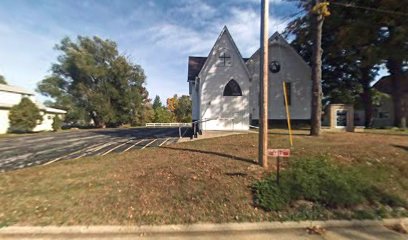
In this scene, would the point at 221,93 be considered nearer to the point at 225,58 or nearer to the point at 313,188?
the point at 225,58

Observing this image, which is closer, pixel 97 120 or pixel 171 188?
pixel 171 188

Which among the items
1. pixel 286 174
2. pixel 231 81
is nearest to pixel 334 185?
pixel 286 174

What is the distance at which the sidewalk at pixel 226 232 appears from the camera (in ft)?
17.8

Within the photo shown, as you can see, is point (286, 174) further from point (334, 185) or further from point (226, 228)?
point (226, 228)

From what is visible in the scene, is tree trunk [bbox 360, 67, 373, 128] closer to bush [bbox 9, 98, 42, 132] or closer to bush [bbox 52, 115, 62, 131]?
bush [bbox 9, 98, 42, 132]

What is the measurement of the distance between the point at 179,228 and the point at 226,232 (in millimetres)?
921

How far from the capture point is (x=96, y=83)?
54.3m

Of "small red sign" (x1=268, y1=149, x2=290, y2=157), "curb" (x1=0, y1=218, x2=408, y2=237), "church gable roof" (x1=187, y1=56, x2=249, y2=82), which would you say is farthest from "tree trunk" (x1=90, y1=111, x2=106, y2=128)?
"small red sign" (x1=268, y1=149, x2=290, y2=157)

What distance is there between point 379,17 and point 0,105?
40.2 meters

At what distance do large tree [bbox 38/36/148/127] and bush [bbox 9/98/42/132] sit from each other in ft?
50.4

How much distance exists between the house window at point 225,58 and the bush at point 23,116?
26643 mm

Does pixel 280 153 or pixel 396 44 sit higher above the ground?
pixel 396 44

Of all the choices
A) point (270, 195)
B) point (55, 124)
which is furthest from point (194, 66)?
point (55, 124)

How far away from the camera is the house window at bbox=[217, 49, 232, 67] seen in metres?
20.8
